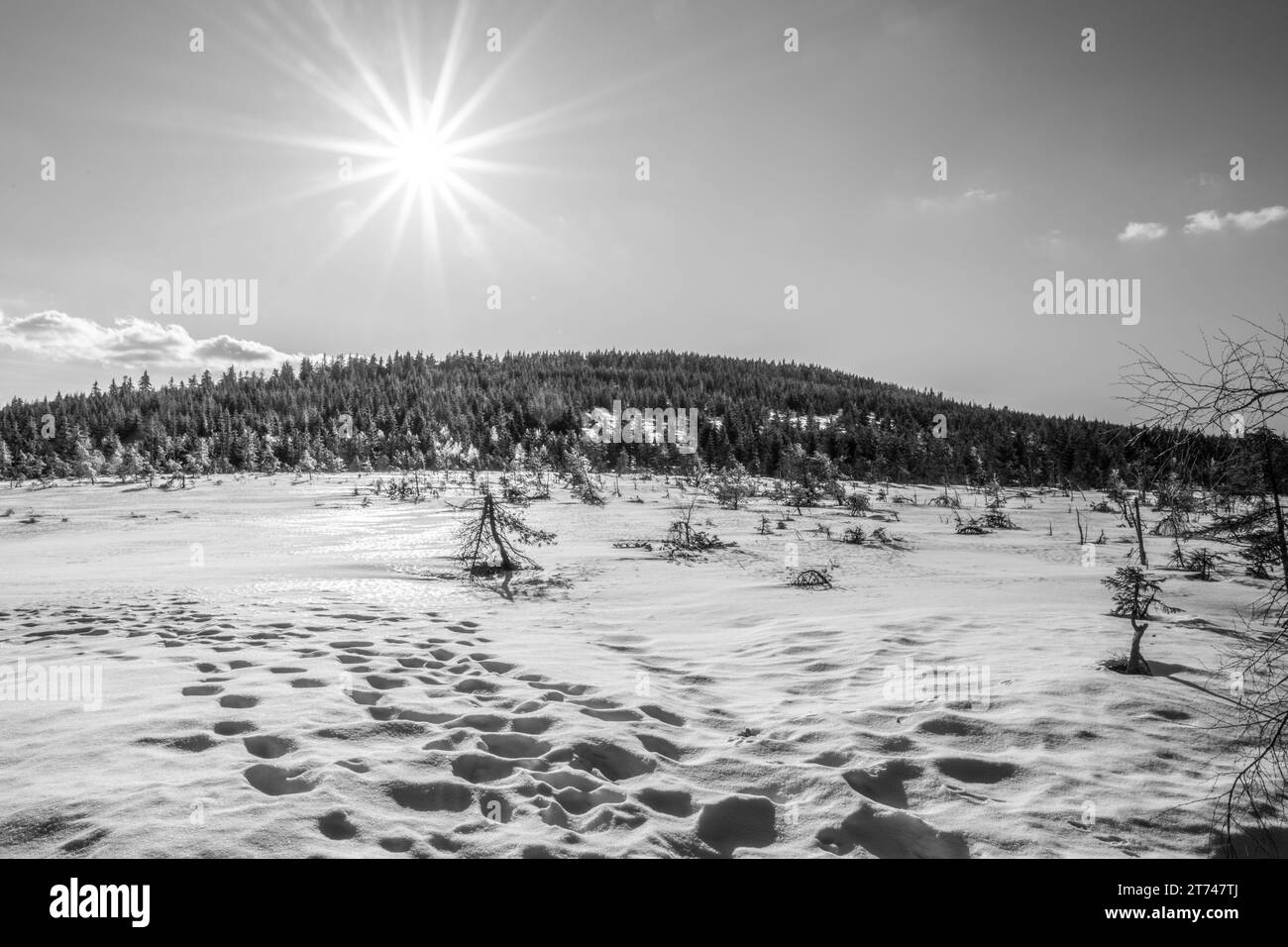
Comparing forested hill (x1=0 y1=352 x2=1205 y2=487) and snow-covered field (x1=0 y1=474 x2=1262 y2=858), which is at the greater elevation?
forested hill (x1=0 y1=352 x2=1205 y2=487)

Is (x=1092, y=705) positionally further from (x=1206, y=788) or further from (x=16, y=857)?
(x=16, y=857)

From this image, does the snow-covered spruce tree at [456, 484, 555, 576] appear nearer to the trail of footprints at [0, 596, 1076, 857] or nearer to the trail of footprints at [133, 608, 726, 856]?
the trail of footprints at [133, 608, 726, 856]

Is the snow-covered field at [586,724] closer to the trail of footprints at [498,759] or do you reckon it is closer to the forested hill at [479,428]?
the trail of footprints at [498,759]

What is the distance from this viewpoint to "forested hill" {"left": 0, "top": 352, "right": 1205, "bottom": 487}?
3211 inches

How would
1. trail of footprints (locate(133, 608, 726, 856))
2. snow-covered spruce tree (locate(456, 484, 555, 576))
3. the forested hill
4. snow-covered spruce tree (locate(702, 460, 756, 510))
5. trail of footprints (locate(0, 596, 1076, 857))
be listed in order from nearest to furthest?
trail of footprints (locate(0, 596, 1076, 857)) < trail of footprints (locate(133, 608, 726, 856)) < snow-covered spruce tree (locate(456, 484, 555, 576)) < snow-covered spruce tree (locate(702, 460, 756, 510)) < the forested hill

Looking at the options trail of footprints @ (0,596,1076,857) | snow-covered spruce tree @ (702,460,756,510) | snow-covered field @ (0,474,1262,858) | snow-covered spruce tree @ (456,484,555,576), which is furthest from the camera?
snow-covered spruce tree @ (702,460,756,510)

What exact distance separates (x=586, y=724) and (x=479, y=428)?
10412cm

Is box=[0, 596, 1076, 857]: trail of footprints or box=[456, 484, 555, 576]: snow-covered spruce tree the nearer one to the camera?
box=[0, 596, 1076, 857]: trail of footprints

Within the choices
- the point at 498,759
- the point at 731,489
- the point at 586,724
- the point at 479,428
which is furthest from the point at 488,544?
the point at 479,428

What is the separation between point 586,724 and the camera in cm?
487

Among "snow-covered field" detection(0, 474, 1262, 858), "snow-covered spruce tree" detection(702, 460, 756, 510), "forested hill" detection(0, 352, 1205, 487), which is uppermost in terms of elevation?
"forested hill" detection(0, 352, 1205, 487)

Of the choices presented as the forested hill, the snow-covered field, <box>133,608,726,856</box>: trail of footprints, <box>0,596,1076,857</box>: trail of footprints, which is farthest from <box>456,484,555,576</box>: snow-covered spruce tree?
the forested hill

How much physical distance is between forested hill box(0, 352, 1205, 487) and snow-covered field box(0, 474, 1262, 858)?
6118cm
